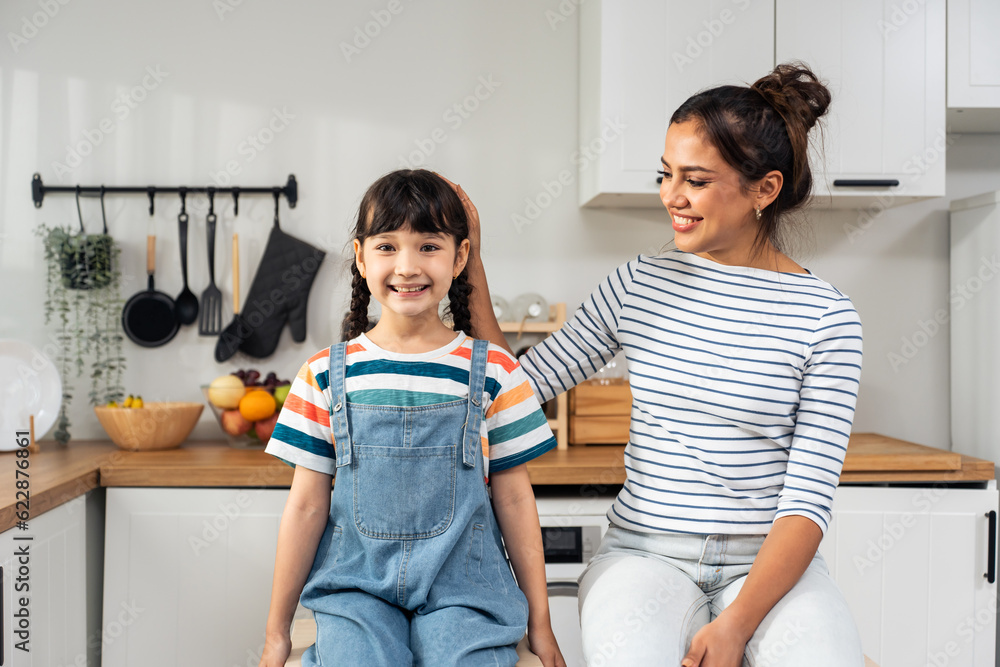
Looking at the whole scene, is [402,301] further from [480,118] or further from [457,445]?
[480,118]

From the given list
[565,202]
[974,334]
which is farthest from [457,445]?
[974,334]

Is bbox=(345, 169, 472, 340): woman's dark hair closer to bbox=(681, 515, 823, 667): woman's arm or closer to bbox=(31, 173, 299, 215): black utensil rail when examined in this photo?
bbox=(681, 515, 823, 667): woman's arm

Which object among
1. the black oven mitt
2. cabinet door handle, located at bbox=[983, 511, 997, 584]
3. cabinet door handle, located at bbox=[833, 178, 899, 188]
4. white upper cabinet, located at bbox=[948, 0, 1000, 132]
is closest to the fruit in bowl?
the black oven mitt

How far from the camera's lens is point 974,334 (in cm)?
197

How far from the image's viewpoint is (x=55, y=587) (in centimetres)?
135

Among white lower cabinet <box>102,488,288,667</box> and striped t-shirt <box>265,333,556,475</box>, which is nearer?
striped t-shirt <box>265,333,556,475</box>

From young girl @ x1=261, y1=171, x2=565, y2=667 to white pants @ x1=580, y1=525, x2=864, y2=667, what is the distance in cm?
10

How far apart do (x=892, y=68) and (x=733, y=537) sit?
1.32 metres

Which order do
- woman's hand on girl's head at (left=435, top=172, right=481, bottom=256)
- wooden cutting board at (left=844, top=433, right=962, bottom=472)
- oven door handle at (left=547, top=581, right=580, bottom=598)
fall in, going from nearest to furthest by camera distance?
woman's hand on girl's head at (left=435, top=172, right=481, bottom=256) → oven door handle at (left=547, top=581, right=580, bottom=598) → wooden cutting board at (left=844, top=433, right=962, bottom=472)

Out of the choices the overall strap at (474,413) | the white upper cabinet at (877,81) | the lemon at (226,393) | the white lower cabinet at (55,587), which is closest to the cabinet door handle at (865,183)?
the white upper cabinet at (877,81)

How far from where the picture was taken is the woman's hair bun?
103 centimetres

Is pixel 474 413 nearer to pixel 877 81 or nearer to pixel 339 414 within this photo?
pixel 339 414

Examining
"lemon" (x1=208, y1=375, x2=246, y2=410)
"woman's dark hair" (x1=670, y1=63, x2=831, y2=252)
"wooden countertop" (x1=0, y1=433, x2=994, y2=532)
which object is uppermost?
"woman's dark hair" (x1=670, y1=63, x2=831, y2=252)

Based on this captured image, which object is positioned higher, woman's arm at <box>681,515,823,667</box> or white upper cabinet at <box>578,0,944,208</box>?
white upper cabinet at <box>578,0,944,208</box>
